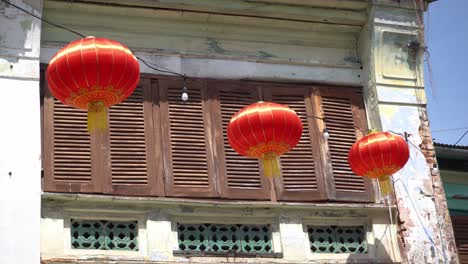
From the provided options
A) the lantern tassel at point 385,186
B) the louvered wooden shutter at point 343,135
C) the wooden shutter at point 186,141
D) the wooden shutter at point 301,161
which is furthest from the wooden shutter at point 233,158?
the lantern tassel at point 385,186

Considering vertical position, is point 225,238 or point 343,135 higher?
point 343,135

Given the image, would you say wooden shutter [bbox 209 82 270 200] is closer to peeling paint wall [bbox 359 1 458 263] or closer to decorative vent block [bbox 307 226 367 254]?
decorative vent block [bbox 307 226 367 254]

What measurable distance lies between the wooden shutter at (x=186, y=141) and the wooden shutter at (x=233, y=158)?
0.12 meters

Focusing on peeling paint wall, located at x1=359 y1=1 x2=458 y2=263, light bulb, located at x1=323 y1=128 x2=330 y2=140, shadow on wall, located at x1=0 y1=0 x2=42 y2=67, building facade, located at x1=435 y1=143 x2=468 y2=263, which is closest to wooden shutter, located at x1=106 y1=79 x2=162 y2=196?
shadow on wall, located at x1=0 y1=0 x2=42 y2=67

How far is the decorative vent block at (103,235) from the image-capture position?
393 inches

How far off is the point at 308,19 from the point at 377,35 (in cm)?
89

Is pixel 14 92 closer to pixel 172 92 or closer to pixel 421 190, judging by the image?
pixel 172 92

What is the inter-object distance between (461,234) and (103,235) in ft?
15.4

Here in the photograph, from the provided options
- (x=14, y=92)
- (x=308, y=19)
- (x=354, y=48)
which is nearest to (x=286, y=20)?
(x=308, y=19)

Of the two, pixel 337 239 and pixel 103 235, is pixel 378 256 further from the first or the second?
pixel 103 235

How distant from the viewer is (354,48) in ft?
39.9

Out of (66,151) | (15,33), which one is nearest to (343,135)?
(66,151)

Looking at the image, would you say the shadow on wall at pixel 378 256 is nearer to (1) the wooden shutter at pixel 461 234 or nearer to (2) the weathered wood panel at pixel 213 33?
(1) the wooden shutter at pixel 461 234

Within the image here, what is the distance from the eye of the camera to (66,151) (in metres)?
10.4
